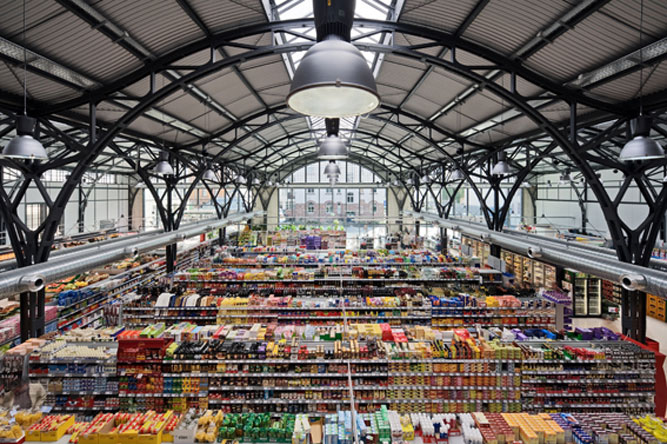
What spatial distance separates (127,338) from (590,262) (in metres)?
8.03

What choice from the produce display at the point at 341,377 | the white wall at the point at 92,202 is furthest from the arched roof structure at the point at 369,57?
the white wall at the point at 92,202

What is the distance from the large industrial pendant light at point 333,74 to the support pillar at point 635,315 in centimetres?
838

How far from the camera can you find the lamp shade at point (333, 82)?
2092mm

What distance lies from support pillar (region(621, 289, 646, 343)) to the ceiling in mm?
3343

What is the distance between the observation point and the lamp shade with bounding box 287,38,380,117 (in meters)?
2.09

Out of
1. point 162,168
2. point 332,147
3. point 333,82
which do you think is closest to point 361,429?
point 333,82

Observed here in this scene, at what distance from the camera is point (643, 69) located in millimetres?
6500

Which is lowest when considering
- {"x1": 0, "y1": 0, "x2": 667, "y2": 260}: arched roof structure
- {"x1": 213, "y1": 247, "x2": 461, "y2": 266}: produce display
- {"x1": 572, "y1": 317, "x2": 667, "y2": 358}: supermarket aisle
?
{"x1": 572, "y1": 317, "x2": 667, "y2": 358}: supermarket aisle

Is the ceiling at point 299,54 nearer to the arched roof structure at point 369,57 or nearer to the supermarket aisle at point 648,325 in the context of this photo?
the arched roof structure at point 369,57

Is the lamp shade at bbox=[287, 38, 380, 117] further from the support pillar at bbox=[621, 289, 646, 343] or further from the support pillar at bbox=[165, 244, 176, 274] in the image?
the support pillar at bbox=[165, 244, 176, 274]

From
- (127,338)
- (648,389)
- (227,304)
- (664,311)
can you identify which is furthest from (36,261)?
(664,311)

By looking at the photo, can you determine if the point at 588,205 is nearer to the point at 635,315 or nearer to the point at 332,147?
the point at 635,315

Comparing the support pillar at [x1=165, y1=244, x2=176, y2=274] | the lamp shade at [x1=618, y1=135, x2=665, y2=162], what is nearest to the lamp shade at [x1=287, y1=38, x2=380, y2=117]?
the lamp shade at [x1=618, y1=135, x2=665, y2=162]

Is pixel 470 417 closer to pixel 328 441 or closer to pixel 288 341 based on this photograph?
pixel 328 441
